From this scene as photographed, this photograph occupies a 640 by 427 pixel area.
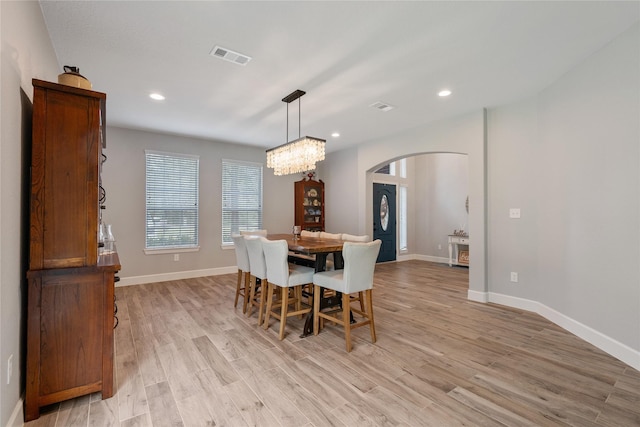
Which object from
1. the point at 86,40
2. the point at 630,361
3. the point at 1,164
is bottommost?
the point at 630,361

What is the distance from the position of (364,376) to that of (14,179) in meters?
2.58

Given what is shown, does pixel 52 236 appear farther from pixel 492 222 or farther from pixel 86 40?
pixel 492 222

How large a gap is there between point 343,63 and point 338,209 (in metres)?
4.24

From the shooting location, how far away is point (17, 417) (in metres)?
1.63

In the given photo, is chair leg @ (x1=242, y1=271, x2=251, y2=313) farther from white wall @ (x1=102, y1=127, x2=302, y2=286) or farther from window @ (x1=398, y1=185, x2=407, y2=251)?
window @ (x1=398, y1=185, x2=407, y2=251)

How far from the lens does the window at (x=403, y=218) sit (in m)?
7.73

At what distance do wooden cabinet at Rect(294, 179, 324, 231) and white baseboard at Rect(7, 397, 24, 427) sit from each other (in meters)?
5.26

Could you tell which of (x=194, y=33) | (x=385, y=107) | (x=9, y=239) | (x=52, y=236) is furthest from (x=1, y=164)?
(x=385, y=107)

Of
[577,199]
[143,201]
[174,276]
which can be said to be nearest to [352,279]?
[577,199]

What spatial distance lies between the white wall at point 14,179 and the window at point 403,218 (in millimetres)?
7116

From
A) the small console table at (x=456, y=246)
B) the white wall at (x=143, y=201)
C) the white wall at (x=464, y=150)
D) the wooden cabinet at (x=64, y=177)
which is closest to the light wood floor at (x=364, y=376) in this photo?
the white wall at (x=464, y=150)

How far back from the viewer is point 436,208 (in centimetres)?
761

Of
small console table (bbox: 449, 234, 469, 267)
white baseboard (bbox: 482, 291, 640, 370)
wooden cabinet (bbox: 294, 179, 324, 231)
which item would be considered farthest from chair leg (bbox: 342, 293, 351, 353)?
small console table (bbox: 449, 234, 469, 267)

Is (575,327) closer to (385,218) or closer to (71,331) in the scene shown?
(71,331)
